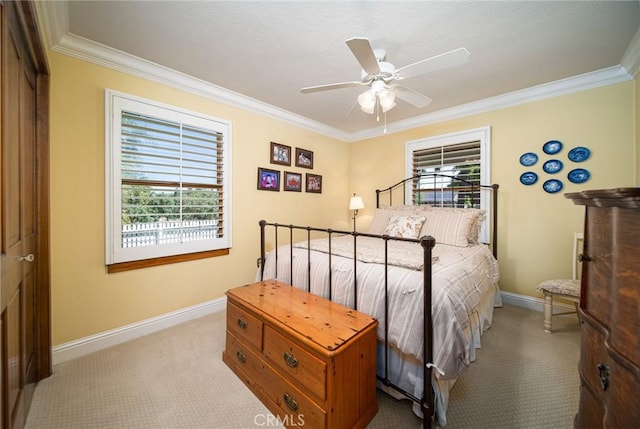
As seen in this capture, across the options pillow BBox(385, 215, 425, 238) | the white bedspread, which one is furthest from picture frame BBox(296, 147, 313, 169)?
the white bedspread

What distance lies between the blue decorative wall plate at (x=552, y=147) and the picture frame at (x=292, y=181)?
2.90 metres

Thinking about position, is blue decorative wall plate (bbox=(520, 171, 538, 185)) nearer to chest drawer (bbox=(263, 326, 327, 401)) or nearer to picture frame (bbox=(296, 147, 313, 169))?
picture frame (bbox=(296, 147, 313, 169))

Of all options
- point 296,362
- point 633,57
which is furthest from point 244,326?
point 633,57

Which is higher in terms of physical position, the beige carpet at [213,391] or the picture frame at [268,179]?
the picture frame at [268,179]

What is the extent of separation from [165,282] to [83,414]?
1124mm

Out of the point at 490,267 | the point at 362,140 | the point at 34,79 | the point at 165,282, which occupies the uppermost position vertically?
the point at 362,140

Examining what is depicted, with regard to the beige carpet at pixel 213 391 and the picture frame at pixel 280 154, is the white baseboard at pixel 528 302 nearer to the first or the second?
the beige carpet at pixel 213 391

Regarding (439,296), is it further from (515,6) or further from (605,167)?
(605,167)

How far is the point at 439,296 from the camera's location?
→ 4.55 feet

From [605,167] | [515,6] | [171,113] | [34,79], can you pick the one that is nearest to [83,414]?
[34,79]

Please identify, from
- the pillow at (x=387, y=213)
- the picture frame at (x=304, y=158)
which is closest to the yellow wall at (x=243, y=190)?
the picture frame at (x=304, y=158)

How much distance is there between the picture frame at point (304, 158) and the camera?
12.0ft

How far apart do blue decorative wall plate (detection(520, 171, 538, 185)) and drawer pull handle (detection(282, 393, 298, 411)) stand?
3162 mm

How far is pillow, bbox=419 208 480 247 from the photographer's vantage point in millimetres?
2631
